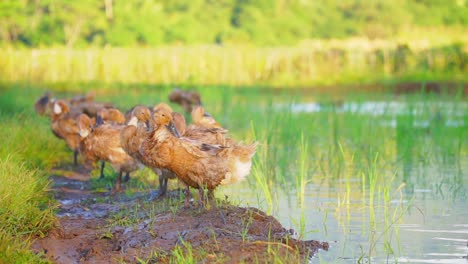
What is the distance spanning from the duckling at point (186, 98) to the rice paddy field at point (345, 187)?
0.95 metres

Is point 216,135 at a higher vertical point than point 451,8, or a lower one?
lower

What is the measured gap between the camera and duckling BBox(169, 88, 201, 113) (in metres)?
17.8

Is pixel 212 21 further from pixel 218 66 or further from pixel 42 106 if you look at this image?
pixel 42 106

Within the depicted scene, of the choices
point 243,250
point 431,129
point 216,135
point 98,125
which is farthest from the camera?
point 431,129

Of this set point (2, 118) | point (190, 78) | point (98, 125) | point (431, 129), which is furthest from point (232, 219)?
point (190, 78)

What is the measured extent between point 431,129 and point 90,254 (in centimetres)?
976

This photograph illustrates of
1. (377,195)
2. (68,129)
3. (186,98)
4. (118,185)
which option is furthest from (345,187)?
(186,98)

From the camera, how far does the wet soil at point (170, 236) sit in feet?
21.7

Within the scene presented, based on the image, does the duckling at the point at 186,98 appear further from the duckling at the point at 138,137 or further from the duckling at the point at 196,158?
the duckling at the point at 196,158

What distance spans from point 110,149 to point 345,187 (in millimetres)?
2671

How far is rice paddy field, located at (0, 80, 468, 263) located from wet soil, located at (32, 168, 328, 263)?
0.79ft

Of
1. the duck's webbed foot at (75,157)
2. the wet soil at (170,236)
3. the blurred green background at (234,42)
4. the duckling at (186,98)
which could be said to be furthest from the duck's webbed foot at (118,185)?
the blurred green background at (234,42)

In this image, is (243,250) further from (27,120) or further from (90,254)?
(27,120)

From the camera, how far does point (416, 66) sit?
3875 centimetres
